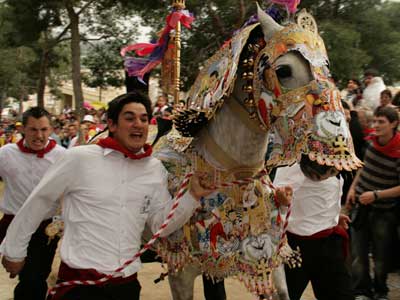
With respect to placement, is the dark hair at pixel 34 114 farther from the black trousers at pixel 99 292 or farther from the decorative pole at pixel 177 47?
the black trousers at pixel 99 292

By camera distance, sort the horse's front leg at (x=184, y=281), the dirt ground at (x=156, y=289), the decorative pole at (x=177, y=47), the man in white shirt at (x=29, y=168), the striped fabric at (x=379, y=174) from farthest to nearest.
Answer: the dirt ground at (x=156, y=289) < the striped fabric at (x=379, y=174) < the decorative pole at (x=177, y=47) < the man in white shirt at (x=29, y=168) < the horse's front leg at (x=184, y=281)

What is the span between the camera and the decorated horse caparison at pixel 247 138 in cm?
280

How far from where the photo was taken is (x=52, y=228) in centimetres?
398

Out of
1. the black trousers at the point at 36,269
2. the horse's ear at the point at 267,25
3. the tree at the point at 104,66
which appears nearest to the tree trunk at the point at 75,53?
the tree at the point at 104,66

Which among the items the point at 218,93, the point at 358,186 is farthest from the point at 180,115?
the point at 358,186

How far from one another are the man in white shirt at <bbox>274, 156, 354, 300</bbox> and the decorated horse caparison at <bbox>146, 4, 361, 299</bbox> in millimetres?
603

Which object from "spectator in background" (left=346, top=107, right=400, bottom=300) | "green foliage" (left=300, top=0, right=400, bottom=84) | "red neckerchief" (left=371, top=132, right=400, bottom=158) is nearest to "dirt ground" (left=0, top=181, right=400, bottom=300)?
"spectator in background" (left=346, top=107, right=400, bottom=300)

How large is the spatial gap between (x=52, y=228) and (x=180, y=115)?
4.60ft

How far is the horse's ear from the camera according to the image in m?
3.01

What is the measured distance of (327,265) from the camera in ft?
13.6

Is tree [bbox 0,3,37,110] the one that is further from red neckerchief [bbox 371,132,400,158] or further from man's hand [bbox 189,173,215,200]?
man's hand [bbox 189,173,215,200]

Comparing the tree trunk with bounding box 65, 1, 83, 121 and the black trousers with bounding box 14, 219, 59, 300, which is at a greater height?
the tree trunk with bounding box 65, 1, 83, 121

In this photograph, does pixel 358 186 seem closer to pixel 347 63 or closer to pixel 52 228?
pixel 52 228

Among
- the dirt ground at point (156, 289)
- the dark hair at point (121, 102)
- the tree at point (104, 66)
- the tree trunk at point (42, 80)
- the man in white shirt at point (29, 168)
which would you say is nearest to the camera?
the dark hair at point (121, 102)
